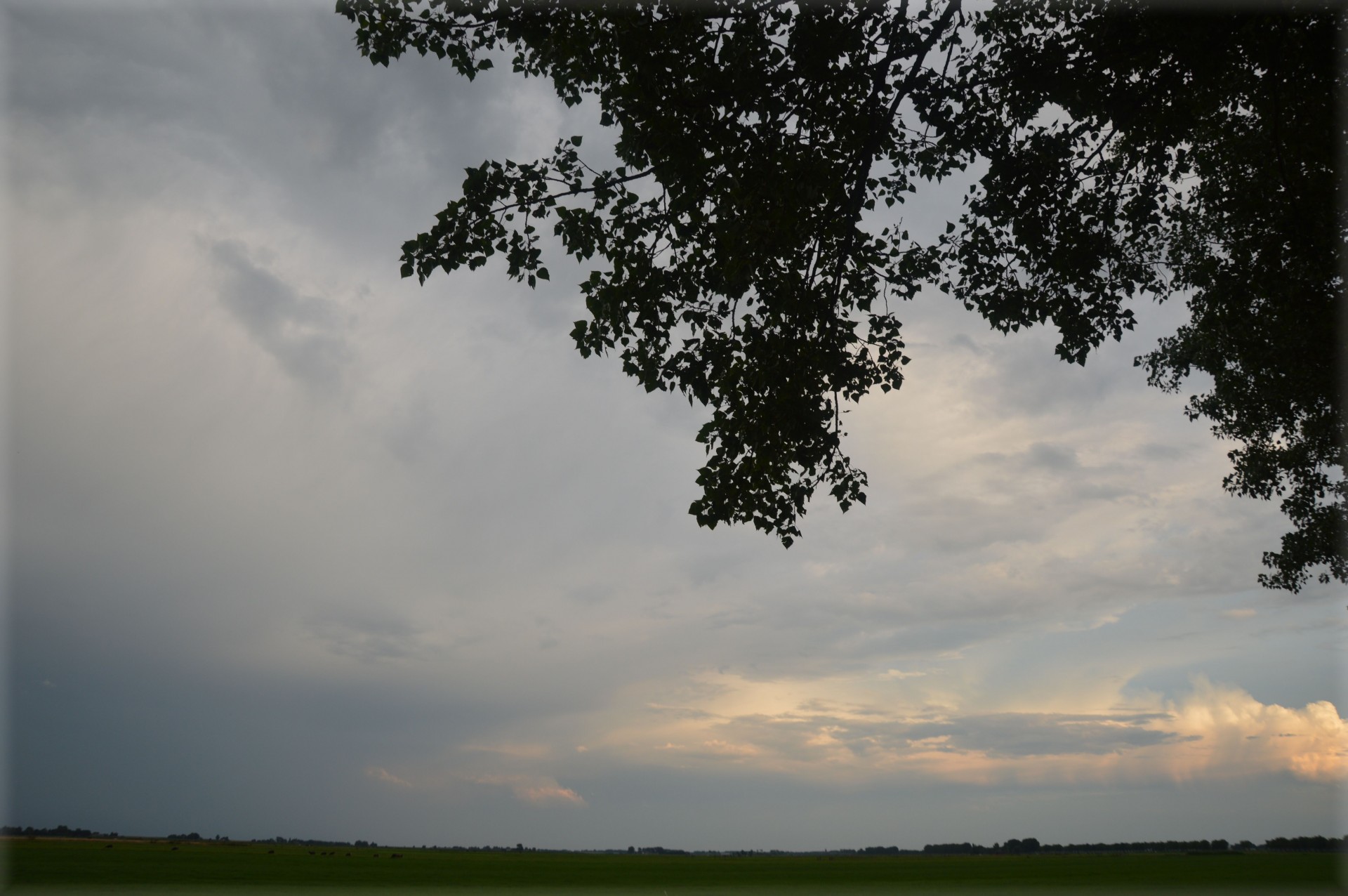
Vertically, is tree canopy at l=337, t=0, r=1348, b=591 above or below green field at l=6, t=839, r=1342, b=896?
above

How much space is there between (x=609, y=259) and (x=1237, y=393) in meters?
17.5

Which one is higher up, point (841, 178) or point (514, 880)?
point (841, 178)

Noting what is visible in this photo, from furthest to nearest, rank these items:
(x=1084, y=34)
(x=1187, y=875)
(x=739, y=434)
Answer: (x=1187, y=875), (x=1084, y=34), (x=739, y=434)

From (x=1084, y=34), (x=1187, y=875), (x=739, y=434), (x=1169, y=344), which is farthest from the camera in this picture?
(x=1187, y=875)

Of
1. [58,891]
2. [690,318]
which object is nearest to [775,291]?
[690,318]

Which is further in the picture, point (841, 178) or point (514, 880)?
point (514, 880)

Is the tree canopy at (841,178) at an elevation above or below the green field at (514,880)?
above

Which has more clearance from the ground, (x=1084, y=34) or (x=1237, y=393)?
A: (x=1084, y=34)

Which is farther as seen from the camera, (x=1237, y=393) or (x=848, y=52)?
(x=1237, y=393)

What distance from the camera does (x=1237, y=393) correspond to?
21047 millimetres

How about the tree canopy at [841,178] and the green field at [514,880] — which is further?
the green field at [514,880]

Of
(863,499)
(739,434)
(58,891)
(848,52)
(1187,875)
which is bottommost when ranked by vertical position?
(1187,875)

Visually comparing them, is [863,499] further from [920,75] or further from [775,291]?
[920,75]

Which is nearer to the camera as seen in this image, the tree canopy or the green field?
the tree canopy
